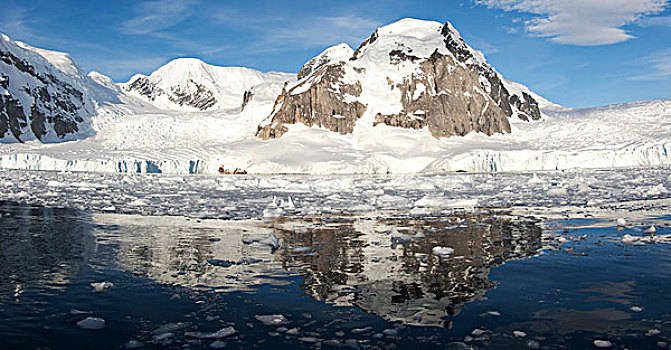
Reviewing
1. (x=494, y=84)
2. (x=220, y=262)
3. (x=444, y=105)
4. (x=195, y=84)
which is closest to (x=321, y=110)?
(x=444, y=105)

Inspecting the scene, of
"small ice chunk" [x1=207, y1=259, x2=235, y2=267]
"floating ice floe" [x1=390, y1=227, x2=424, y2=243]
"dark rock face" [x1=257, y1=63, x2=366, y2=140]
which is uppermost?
"dark rock face" [x1=257, y1=63, x2=366, y2=140]

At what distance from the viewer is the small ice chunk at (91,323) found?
4.55 metres

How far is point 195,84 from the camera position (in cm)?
13125

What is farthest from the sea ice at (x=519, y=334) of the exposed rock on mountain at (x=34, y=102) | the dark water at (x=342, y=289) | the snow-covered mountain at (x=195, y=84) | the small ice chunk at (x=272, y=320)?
the snow-covered mountain at (x=195, y=84)

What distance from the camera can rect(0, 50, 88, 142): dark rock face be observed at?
7294 centimetres

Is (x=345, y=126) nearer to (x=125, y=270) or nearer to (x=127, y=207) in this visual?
(x=127, y=207)

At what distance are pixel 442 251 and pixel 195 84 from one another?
5167 inches

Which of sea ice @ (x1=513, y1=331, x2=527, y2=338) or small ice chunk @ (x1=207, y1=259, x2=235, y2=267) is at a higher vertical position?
small ice chunk @ (x1=207, y1=259, x2=235, y2=267)

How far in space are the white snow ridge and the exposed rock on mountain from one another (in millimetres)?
179

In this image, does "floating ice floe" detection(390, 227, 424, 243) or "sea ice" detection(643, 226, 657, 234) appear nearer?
"floating ice floe" detection(390, 227, 424, 243)

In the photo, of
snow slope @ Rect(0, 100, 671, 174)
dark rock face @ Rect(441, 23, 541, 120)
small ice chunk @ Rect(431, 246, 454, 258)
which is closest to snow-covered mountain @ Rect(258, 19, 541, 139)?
dark rock face @ Rect(441, 23, 541, 120)

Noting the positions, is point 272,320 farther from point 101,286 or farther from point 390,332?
point 101,286

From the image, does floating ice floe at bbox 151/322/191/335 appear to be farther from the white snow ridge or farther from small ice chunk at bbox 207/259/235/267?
the white snow ridge

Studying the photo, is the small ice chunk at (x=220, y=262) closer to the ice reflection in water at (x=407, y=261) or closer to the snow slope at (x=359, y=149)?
the ice reflection in water at (x=407, y=261)
